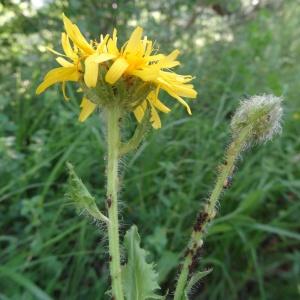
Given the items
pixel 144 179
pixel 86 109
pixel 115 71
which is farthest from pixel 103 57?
pixel 144 179

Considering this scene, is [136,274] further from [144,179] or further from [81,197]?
[144,179]

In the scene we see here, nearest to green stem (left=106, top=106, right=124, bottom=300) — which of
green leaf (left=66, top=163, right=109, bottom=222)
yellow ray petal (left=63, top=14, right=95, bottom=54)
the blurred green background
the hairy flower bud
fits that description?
green leaf (left=66, top=163, right=109, bottom=222)

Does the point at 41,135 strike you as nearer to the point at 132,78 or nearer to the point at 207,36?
the point at 132,78

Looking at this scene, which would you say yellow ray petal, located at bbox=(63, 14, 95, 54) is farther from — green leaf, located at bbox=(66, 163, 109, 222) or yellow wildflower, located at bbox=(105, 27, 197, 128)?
green leaf, located at bbox=(66, 163, 109, 222)

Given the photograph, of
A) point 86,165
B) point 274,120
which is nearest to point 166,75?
point 274,120

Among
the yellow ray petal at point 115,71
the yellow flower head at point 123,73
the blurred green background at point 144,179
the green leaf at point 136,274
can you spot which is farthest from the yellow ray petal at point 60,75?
the blurred green background at point 144,179

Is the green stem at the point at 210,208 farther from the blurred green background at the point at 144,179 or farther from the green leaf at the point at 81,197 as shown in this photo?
the blurred green background at the point at 144,179
